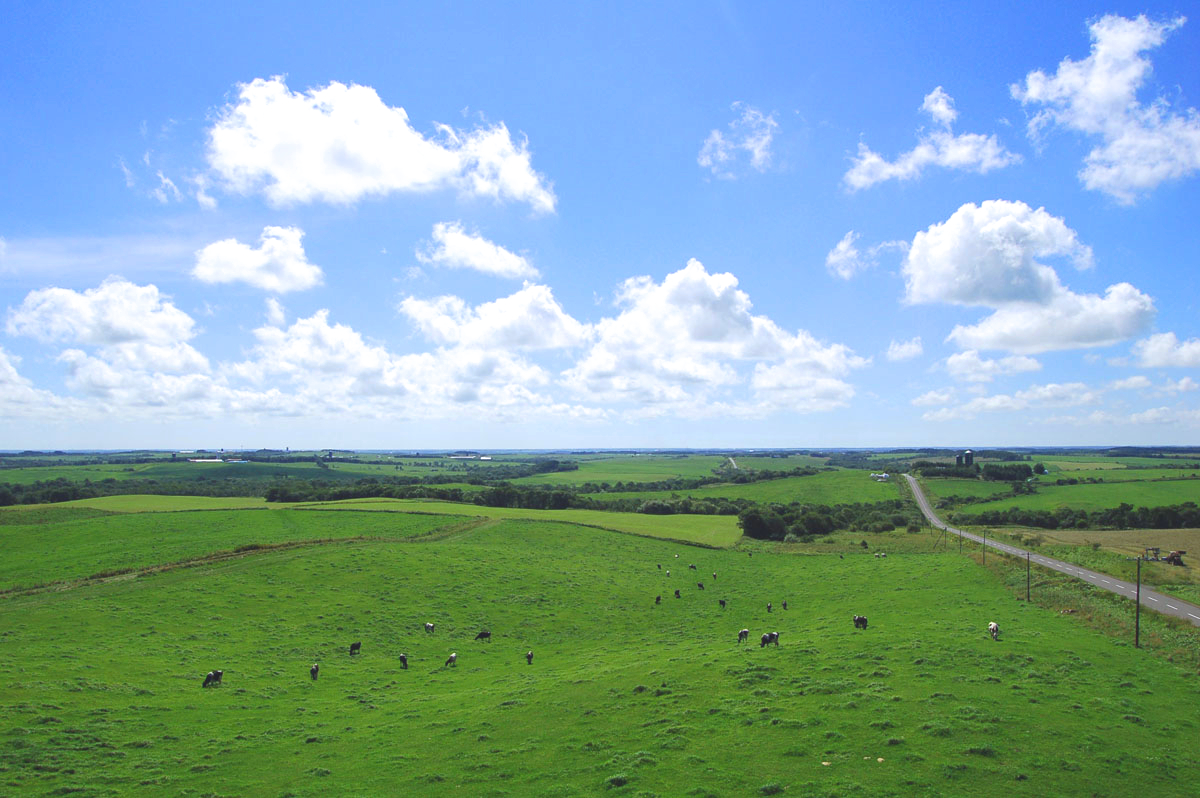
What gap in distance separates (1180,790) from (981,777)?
17.4 feet

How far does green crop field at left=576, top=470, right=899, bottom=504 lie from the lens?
149 metres

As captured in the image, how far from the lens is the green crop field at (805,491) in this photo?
149375 millimetres

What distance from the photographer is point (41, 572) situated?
5056 centimetres

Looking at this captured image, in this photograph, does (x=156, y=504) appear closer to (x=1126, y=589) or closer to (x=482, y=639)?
(x=482, y=639)

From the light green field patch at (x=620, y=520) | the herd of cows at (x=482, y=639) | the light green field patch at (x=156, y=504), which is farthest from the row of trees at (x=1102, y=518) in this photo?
the light green field patch at (x=156, y=504)

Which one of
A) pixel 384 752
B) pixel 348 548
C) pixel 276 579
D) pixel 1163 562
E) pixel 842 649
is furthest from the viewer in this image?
pixel 1163 562

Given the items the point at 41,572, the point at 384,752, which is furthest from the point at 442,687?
Result: the point at 41,572

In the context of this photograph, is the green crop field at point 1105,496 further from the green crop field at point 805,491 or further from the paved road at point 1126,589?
the paved road at point 1126,589

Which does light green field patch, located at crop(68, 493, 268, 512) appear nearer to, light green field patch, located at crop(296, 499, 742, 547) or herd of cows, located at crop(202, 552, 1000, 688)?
light green field patch, located at crop(296, 499, 742, 547)

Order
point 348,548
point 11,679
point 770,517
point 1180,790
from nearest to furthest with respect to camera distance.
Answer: point 1180,790, point 11,679, point 348,548, point 770,517

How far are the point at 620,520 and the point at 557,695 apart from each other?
8088 centimetres

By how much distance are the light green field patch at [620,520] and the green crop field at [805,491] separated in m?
35.1

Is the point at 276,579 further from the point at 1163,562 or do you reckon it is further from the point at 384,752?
the point at 1163,562

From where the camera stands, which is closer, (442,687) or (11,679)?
(11,679)
